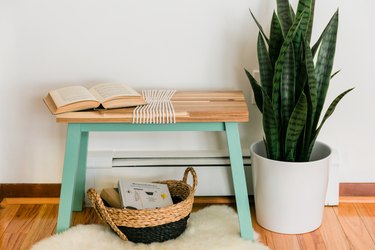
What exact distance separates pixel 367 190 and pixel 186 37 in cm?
92

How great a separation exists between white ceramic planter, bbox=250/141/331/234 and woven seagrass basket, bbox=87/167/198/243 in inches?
10.1

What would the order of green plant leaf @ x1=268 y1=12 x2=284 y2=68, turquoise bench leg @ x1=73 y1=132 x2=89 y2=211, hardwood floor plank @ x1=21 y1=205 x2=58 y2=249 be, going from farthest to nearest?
1. turquoise bench leg @ x1=73 y1=132 x2=89 y2=211
2. hardwood floor plank @ x1=21 y1=205 x2=58 y2=249
3. green plant leaf @ x1=268 y1=12 x2=284 y2=68

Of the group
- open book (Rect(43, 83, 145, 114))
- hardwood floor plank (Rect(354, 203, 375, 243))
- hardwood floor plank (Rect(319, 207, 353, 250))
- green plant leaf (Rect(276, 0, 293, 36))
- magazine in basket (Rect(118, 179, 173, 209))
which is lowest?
hardwood floor plank (Rect(354, 203, 375, 243))

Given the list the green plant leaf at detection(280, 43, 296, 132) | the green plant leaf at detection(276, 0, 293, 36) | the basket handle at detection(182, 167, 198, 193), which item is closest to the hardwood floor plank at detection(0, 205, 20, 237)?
the basket handle at detection(182, 167, 198, 193)

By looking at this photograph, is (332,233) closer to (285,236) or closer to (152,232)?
(285,236)

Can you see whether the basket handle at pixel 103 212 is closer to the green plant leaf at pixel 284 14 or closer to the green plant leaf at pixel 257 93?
the green plant leaf at pixel 257 93

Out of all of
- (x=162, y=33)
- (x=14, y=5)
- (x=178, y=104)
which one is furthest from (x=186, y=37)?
(x=14, y=5)

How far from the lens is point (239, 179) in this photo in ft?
6.18

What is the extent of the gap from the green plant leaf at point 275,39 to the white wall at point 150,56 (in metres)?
0.19

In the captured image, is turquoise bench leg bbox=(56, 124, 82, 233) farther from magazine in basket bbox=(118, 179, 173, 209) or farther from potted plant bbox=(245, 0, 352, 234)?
potted plant bbox=(245, 0, 352, 234)

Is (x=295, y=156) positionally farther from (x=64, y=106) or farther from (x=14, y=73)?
(x=14, y=73)

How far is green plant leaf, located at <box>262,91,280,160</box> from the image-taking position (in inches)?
72.0

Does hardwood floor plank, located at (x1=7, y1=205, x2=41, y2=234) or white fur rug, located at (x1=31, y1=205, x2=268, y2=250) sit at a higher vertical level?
hardwood floor plank, located at (x1=7, y1=205, x2=41, y2=234)

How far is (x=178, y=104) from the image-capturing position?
6.21ft
